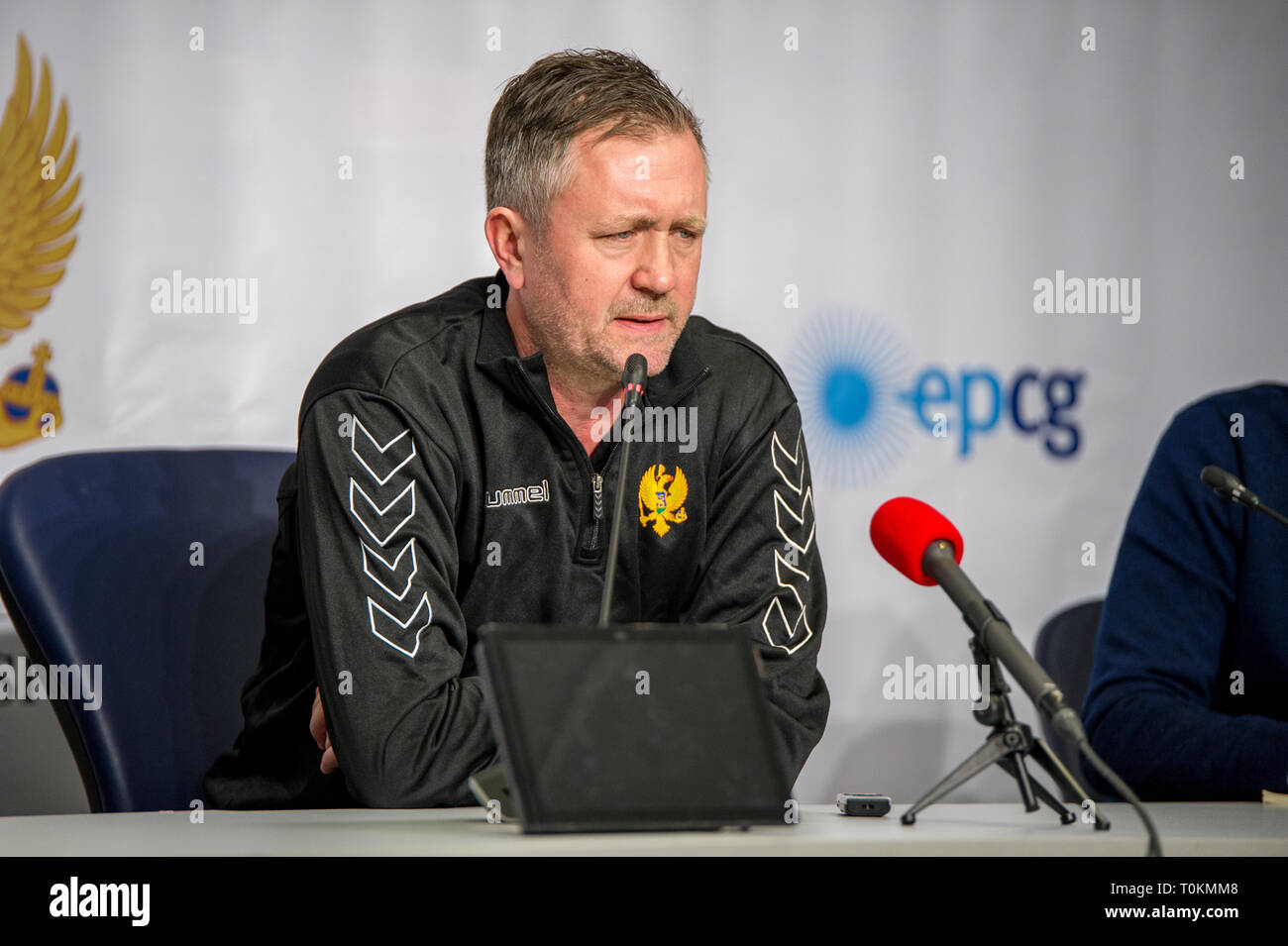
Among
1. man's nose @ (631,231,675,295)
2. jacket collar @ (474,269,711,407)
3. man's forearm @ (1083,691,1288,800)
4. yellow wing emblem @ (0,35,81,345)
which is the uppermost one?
yellow wing emblem @ (0,35,81,345)

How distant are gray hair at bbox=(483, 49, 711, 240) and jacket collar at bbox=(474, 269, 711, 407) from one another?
5.4 inches

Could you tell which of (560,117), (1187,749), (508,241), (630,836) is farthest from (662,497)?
(630,836)

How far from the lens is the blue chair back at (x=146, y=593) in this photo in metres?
1.77

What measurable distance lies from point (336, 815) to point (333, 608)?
35 cm

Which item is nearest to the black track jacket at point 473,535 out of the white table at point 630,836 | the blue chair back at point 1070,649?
the white table at point 630,836

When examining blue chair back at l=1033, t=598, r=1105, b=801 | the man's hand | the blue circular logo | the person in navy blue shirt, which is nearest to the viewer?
the man's hand

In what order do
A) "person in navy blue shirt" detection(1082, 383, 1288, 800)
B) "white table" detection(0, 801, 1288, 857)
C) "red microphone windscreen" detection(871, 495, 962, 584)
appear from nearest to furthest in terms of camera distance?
"white table" detection(0, 801, 1288, 857) → "red microphone windscreen" detection(871, 495, 962, 584) → "person in navy blue shirt" detection(1082, 383, 1288, 800)

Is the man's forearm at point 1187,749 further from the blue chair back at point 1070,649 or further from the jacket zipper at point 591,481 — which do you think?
the jacket zipper at point 591,481

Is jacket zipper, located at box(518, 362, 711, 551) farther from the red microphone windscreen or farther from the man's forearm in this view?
the man's forearm

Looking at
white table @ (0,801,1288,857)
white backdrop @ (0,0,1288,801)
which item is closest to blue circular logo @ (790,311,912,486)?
white backdrop @ (0,0,1288,801)

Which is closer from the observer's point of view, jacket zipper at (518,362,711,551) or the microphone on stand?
the microphone on stand

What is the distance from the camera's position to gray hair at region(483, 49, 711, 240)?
1.70 meters

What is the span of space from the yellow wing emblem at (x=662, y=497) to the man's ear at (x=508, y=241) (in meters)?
0.34
